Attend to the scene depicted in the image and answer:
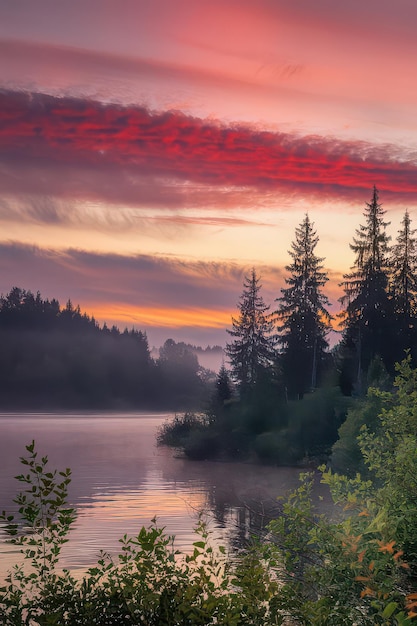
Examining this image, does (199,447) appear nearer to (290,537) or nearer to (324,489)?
(324,489)

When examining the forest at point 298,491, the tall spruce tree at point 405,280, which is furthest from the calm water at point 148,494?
the tall spruce tree at point 405,280

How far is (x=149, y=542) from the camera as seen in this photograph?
7.36 m

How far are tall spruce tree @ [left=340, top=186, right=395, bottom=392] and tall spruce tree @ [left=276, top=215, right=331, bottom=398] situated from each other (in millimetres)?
4938

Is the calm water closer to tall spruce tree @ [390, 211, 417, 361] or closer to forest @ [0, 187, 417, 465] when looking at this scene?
forest @ [0, 187, 417, 465]

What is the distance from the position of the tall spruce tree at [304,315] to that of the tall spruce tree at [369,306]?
4938 mm

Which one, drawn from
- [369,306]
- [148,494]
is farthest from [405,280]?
[148,494]

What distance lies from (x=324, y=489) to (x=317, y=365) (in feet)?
112

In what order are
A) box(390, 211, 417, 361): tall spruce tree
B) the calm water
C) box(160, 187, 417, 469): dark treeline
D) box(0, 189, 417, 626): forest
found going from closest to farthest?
box(0, 189, 417, 626): forest
the calm water
box(160, 187, 417, 469): dark treeline
box(390, 211, 417, 361): tall spruce tree

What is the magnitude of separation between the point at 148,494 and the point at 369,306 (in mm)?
36747

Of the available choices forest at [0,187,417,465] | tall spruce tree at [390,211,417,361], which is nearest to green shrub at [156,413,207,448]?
forest at [0,187,417,465]

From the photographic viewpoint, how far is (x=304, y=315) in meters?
82.2

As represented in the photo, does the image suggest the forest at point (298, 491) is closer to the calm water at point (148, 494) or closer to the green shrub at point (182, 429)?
the green shrub at point (182, 429)

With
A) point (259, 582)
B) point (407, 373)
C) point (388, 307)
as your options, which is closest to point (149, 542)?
point (259, 582)

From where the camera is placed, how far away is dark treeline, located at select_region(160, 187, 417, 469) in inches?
2251
